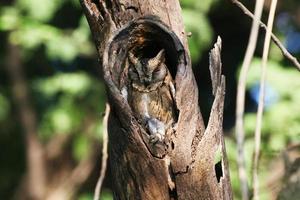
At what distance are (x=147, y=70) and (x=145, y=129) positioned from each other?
136 millimetres

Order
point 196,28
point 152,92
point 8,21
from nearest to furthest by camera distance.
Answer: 1. point 152,92
2. point 8,21
3. point 196,28

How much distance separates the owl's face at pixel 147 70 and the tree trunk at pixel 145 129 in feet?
0.05

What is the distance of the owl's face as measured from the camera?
1.80 meters

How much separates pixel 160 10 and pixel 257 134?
33 centimetres

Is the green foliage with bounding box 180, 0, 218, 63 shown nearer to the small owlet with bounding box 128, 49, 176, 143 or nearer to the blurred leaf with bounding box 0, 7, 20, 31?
the blurred leaf with bounding box 0, 7, 20, 31

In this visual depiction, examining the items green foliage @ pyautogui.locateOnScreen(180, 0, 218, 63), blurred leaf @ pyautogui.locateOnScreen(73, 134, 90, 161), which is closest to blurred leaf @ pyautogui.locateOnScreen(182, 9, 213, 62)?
green foliage @ pyautogui.locateOnScreen(180, 0, 218, 63)

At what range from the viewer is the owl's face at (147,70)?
1.80 meters

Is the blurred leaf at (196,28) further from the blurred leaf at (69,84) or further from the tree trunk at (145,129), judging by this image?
the tree trunk at (145,129)

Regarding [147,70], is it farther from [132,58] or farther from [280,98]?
[280,98]

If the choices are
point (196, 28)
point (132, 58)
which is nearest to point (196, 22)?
point (196, 28)

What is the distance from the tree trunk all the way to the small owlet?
0.6 inches

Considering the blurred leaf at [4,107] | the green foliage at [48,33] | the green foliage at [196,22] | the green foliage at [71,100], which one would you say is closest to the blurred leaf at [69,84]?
the green foliage at [71,100]

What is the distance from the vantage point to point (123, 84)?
1.79m

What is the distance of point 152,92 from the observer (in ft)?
6.01
